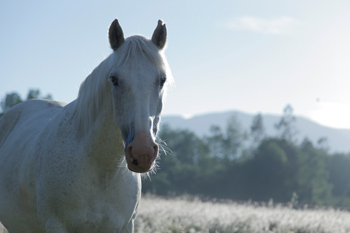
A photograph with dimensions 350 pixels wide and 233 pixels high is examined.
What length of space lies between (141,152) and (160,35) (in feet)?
3.89

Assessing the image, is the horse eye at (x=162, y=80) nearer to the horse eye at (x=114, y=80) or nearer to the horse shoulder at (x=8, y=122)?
the horse eye at (x=114, y=80)

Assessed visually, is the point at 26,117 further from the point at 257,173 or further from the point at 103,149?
the point at 257,173

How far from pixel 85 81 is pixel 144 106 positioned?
41.9 inches

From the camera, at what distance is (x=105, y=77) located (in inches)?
138

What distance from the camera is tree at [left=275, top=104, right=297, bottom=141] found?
83875 millimetres

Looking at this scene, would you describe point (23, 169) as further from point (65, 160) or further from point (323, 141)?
point (323, 141)

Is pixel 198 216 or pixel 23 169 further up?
pixel 23 169

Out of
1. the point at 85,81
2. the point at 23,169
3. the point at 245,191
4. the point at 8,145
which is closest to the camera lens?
the point at 85,81

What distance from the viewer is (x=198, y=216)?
988 cm


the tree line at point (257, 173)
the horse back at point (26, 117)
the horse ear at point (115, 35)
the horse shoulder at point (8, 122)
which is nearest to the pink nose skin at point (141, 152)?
the horse ear at point (115, 35)

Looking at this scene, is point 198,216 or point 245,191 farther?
point 245,191

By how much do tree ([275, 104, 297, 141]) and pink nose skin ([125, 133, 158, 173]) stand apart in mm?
83589

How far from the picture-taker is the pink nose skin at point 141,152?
287cm

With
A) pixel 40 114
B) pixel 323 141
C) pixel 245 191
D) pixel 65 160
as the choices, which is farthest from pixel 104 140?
pixel 323 141
